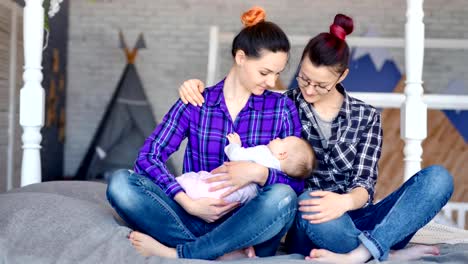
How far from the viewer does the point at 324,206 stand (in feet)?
6.10

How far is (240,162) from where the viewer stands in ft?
6.32

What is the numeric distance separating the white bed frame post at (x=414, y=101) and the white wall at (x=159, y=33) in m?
3.81

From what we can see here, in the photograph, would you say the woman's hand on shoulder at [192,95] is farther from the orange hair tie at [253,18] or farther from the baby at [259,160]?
the orange hair tie at [253,18]

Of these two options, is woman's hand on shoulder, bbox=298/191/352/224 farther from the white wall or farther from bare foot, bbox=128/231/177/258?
the white wall

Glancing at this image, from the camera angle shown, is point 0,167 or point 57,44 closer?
point 0,167

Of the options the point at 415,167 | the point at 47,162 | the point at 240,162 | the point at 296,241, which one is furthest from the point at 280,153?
the point at 47,162

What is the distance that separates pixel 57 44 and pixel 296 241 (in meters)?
4.92

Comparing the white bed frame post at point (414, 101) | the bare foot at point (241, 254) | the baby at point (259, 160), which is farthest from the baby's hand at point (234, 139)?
the white bed frame post at point (414, 101)

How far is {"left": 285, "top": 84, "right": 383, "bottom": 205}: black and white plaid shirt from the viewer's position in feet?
6.78

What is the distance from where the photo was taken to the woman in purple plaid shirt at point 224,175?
1835 mm

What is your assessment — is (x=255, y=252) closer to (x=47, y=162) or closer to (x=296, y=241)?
(x=296, y=241)

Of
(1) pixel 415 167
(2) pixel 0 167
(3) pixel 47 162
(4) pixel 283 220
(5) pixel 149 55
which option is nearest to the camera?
(4) pixel 283 220

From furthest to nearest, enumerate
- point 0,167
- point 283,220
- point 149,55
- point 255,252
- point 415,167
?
1. point 149,55
2. point 0,167
3. point 415,167
4. point 255,252
5. point 283,220

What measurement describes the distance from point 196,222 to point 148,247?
0.66 ft
